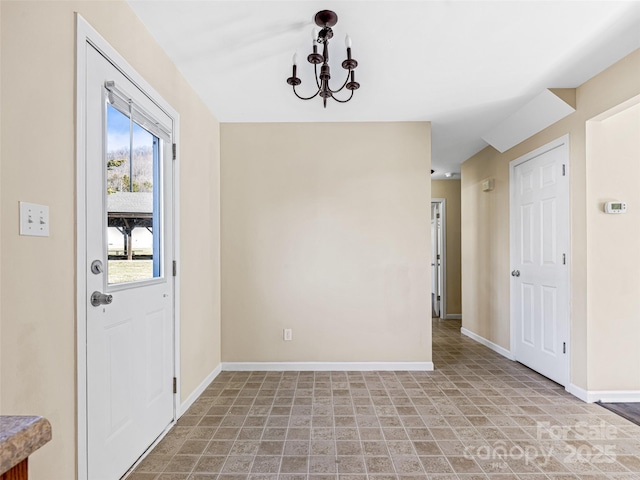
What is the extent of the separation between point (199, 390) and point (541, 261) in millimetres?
3307

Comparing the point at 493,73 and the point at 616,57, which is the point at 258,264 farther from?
the point at 616,57

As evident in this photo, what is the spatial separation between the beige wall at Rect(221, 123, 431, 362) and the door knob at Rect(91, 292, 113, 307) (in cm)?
183

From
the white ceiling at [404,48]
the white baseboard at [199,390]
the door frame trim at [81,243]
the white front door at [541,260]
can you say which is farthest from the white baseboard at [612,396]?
the door frame trim at [81,243]

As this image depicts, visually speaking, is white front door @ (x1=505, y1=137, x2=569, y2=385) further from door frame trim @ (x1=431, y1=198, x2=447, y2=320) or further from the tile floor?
door frame trim @ (x1=431, y1=198, x2=447, y2=320)

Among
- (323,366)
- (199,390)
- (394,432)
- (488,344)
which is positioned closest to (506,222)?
(488,344)

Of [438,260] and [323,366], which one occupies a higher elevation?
[438,260]

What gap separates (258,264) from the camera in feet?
11.0

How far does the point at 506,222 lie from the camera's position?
12.2ft

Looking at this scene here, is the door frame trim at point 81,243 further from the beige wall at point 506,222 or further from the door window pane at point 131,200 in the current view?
the beige wall at point 506,222

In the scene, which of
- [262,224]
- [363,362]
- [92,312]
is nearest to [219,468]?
[92,312]

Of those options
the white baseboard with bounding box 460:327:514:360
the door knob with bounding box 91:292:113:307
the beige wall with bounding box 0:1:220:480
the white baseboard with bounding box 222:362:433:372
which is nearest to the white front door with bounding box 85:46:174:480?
the door knob with bounding box 91:292:113:307

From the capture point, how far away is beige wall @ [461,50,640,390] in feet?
7.99

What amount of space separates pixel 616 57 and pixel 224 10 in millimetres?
2593

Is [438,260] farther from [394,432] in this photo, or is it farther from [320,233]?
[394,432]
